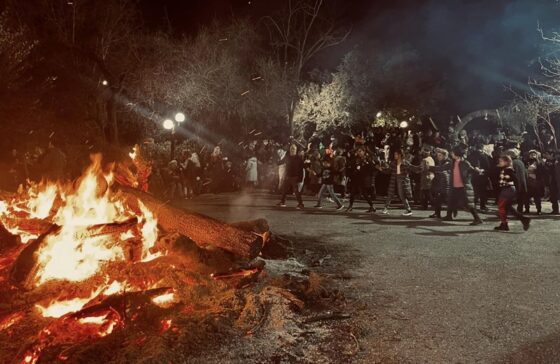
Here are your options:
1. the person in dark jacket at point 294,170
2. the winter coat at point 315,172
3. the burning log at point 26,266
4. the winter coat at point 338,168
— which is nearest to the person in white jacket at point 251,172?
the winter coat at point 315,172

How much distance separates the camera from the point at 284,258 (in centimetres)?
723

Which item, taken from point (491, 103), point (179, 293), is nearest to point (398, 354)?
point (179, 293)

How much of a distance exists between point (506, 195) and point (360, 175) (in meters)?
4.56

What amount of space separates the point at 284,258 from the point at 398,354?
3.45 m

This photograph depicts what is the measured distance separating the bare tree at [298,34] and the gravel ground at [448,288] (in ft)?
49.6

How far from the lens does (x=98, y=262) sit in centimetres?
530

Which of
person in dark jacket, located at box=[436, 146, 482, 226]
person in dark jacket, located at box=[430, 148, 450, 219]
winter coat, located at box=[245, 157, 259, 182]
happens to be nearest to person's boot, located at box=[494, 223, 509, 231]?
person in dark jacket, located at box=[436, 146, 482, 226]

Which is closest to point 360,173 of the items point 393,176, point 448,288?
point 393,176

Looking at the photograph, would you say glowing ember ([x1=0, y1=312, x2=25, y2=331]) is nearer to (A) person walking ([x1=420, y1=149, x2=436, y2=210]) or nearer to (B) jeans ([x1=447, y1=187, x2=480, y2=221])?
(B) jeans ([x1=447, y1=187, x2=480, y2=221])

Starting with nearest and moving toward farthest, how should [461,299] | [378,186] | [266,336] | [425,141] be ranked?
[266,336]
[461,299]
[378,186]
[425,141]

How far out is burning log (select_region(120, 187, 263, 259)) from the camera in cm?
605

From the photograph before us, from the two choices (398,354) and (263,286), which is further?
(263,286)

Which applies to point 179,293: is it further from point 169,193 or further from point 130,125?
point 130,125

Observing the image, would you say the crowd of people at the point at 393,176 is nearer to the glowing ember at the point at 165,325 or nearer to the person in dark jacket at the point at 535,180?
the person in dark jacket at the point at 535,180
